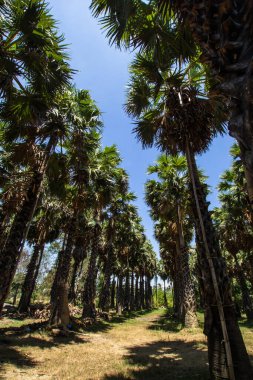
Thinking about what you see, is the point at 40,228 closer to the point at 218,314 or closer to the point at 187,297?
the point at 187,297

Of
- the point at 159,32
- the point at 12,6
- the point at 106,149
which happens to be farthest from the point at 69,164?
the point at 159,32

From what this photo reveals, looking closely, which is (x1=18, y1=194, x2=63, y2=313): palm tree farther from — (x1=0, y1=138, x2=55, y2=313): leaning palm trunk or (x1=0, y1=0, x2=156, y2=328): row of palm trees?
(x1=0, y1=138, x2=55, y2=313): leaning palm trunk

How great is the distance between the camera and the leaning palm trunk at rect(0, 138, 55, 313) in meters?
7.29

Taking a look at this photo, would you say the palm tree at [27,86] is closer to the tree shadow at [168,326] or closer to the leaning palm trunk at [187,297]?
the leaning palm trunk at [187,297]

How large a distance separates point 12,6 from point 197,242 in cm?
767

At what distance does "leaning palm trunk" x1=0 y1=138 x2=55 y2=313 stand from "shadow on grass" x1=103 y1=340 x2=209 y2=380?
362cm

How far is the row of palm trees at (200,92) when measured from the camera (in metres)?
2.82

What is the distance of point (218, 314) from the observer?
5.81 meters

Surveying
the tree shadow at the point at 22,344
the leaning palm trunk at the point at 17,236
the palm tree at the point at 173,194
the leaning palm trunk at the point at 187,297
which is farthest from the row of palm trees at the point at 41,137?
the leaning palm trunk at the point at 187,297

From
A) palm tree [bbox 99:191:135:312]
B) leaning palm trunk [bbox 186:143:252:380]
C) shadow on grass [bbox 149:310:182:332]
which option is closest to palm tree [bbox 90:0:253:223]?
leaning palm trunk [bbox 186:143:252:380]

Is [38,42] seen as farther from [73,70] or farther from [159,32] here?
[159,32]

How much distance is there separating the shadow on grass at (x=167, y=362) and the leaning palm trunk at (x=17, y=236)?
3618mm

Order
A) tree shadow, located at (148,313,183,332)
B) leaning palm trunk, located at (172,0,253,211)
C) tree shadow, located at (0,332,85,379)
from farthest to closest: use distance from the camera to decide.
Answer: tree shadow, located at (148,313,183,332)
tree shadow, located at (0,332,85,379)
leaning palm trunk, located at (172,0,253,211)

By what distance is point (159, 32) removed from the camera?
20.9 ft
